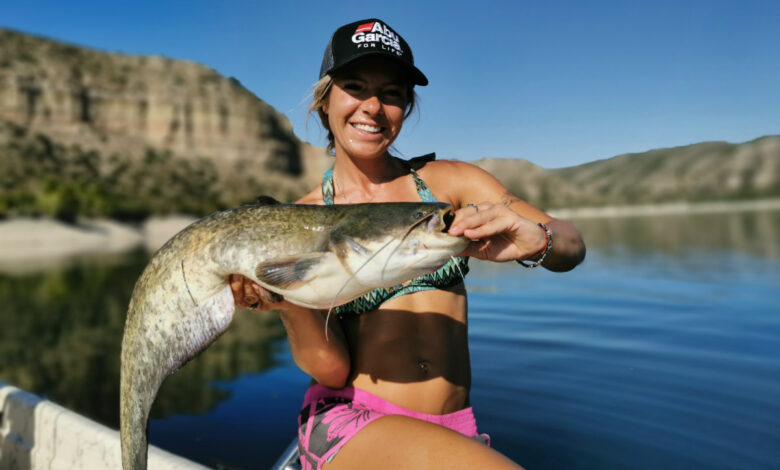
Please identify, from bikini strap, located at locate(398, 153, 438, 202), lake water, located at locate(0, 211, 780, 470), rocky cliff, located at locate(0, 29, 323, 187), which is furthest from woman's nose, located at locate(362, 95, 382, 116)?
rocky cliff, located at locate(0, 29, 323, 187)

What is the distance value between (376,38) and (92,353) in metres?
9.94

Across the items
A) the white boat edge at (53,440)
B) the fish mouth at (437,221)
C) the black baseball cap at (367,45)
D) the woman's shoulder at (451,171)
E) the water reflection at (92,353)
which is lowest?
the water reflection at (92,353)

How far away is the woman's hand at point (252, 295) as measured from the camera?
2.42m

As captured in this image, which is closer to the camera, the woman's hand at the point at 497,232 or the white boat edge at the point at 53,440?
the woman's hand at the point at 497,232

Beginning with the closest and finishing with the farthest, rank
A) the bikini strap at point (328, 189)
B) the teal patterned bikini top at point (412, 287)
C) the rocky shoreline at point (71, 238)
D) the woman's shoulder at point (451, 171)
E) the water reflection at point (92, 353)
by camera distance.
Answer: the teal patterned bikini top at point (412, 287) → the woman's shoulder at point (451, 171) → the bikini strap at point (328, 189) → the water reflection at point (92, 353) → the rocky shoreline at point (71, 238)

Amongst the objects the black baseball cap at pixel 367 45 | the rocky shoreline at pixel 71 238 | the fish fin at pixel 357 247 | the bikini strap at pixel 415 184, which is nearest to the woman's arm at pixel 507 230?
the bikini strap at pixel 415 184

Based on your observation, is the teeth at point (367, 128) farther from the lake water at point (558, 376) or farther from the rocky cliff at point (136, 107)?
the rocky cliff at point (136, 107)

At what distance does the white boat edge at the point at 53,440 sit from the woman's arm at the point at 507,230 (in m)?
2.41

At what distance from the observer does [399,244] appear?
224 cm

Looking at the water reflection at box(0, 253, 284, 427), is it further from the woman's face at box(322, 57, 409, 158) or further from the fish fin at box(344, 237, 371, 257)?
the fish fin at box(344, 237, 371, 257)

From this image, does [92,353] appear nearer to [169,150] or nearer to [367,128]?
[367,128]

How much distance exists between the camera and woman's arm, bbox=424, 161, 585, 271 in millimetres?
2162

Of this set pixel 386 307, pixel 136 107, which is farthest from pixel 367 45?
pixel 136 107

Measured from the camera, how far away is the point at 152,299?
252 centimetres
